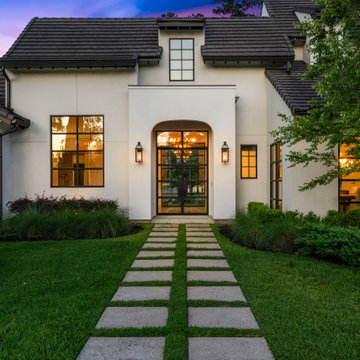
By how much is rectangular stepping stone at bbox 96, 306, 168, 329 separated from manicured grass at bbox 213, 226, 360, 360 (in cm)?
103

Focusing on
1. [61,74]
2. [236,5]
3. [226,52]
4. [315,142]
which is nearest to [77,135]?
[61,74]

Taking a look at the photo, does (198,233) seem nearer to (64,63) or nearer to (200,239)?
(200,239)

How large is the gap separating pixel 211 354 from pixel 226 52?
10587mm

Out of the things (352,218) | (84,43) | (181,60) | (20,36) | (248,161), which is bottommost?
(352,218)

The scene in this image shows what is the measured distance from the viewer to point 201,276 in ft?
15.2

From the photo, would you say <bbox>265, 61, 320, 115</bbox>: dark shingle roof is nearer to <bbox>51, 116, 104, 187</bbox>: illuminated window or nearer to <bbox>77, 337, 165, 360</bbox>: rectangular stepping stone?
<bbox>51, 116, 104, 187</bbox>: illuminated window

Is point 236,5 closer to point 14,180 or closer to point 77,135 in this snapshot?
point 77,135

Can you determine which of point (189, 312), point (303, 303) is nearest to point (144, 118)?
point (189, 312)

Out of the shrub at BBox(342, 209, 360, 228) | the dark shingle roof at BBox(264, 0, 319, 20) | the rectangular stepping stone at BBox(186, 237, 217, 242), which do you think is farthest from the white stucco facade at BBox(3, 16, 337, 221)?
the shrub at BBox(342, 209, 360, 228)

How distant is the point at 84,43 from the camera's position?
454 inches

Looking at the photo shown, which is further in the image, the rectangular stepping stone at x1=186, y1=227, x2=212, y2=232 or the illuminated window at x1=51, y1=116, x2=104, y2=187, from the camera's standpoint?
the illuminated window at x1=51, y1=116, x2=104, y2=187

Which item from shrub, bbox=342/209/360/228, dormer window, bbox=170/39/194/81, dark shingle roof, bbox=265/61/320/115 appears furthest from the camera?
dormer window, bbox=170/39/194/81

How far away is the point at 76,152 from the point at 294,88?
296 inches

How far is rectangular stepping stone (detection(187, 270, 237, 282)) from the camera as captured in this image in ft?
14.8
